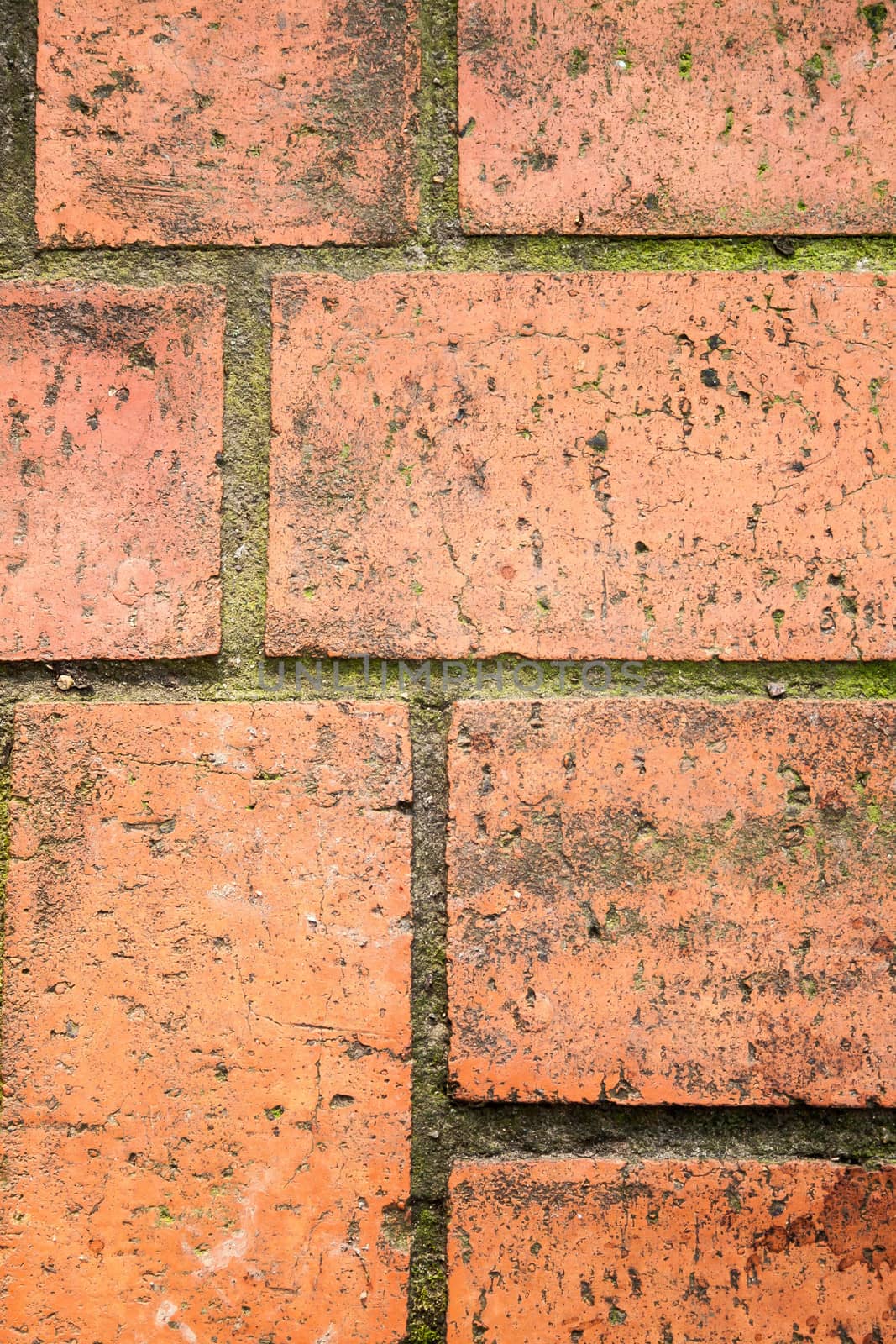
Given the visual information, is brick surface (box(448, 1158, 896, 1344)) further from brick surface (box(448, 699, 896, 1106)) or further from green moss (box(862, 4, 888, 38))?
green moss (box(862, 4, 888, 38))

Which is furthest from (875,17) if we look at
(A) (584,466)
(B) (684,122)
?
(A) (584,466)

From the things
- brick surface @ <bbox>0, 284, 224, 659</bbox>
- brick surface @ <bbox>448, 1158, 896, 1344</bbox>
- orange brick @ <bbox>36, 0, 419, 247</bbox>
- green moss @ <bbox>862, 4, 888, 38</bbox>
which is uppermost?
green moss @ <bbox>862, 4, 888, 38</bbox>

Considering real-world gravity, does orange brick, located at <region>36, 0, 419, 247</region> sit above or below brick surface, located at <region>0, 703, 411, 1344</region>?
above

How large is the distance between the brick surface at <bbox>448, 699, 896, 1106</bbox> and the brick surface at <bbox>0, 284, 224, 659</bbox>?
0.20 metres

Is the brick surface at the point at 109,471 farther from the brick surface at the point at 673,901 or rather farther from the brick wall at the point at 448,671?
the brick surface at the point at 673,901

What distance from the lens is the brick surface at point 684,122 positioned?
1.95ft

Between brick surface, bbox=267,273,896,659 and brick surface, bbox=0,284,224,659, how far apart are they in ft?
0.15

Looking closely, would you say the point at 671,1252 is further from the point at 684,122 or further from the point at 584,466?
the point at 684,122

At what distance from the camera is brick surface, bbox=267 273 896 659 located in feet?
1.90

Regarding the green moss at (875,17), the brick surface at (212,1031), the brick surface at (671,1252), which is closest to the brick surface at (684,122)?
the green moss at (875,17)

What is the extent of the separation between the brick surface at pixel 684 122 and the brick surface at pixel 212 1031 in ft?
1.12

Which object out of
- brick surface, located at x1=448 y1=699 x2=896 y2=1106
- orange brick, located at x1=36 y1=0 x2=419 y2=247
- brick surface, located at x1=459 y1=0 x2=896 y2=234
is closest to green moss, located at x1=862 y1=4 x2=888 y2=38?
brick surface, located at x1=459 y1=0 x2=896 y2=234

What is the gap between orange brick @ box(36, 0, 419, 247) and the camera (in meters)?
0.60

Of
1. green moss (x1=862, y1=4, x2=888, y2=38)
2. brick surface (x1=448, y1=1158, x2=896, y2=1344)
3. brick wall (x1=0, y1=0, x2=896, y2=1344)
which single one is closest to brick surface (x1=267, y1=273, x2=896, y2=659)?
brick wall (x1=0, y1=0, x2=896, y2=1344)
